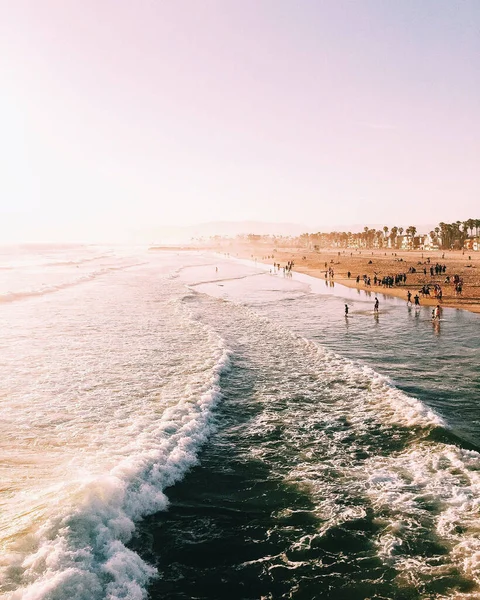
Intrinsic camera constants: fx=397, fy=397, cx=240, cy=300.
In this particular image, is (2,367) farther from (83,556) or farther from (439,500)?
(439,500)

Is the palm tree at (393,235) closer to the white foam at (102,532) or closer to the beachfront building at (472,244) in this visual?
the beachfront building at (472,244)

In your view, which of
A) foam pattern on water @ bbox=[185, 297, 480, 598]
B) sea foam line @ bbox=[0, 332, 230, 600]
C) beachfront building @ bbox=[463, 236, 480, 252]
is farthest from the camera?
beachfront building @ bbox=[463, 236, 480, 252]

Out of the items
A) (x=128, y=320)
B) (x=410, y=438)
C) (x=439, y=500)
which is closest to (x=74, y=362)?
(x=128, y=320)

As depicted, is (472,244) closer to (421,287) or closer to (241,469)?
(421,287)

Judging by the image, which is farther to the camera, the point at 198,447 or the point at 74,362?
the point at 74,362

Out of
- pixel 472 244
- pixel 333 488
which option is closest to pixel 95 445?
pixel 333 488

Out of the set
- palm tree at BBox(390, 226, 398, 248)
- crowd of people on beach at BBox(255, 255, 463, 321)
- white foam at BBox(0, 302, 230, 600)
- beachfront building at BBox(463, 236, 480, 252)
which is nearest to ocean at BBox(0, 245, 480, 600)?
white foam at BBox(0, 302, 230, 600)

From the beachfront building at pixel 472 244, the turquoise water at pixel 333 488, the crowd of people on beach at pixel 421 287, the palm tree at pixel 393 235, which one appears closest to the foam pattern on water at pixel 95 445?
the turquoise water at pixel 333 488

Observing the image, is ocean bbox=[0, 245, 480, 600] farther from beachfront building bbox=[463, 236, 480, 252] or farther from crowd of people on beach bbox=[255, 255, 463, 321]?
beachfront building bbox=[463, 236, 480, 252]
